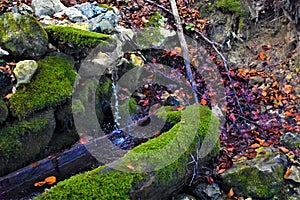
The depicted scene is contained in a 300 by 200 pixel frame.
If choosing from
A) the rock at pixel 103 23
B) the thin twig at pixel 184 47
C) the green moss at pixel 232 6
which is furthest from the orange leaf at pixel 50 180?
the green moss at pixel 232 6

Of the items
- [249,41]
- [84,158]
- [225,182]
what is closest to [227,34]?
[249,41]

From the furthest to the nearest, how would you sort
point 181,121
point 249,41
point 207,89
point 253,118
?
point 249,41 < point 207,89 < point 253,118 < point 181,121

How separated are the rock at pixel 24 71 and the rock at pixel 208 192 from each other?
101 inches

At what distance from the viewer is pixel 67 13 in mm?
5152

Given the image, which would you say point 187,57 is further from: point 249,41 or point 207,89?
point 249,41

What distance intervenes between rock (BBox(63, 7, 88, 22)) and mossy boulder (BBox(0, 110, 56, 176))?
2.02 m

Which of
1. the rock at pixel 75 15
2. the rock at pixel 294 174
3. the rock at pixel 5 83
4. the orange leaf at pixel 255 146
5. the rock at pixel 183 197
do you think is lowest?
the rock at pixel 294 174

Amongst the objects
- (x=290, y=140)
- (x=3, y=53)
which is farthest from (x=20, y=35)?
(x=290, y=140)

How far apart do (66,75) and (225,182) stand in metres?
2.60

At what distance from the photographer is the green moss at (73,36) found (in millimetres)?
4191

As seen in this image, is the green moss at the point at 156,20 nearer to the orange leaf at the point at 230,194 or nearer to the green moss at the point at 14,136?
the green moss at the point at 14,136

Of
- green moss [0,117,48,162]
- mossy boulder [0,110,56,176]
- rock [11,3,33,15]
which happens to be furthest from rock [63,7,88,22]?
green moss [0,117,48,162]

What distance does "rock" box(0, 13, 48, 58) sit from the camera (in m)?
3.82

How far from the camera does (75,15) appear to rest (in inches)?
201
